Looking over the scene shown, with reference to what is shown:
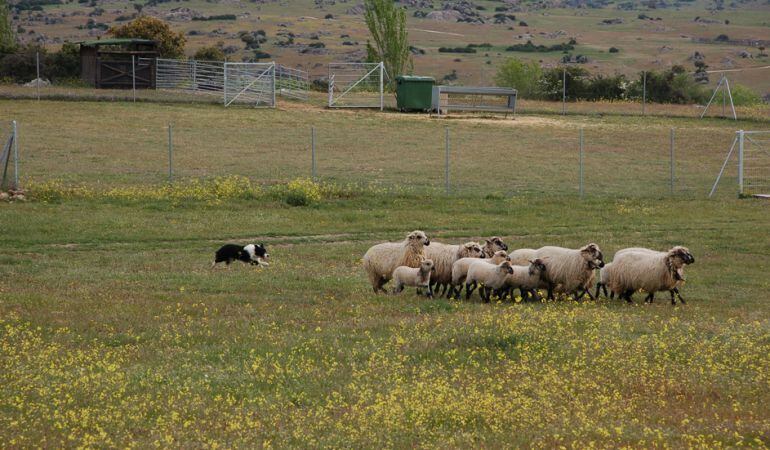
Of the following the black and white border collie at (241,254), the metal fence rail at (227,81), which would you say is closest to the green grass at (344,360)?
the black and white border collie at (241,254)

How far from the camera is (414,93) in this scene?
56344 millimetres

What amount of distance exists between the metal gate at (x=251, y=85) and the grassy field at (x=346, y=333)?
78.8 feet

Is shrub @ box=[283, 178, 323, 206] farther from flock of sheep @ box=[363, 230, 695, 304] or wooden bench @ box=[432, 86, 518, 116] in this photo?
wooden bench @ box=[432, 86, 518, 116]

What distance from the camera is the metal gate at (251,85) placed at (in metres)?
56.2

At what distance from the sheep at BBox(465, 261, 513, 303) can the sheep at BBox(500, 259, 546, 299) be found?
0.66 ft

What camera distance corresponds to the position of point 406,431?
10555 millimetres

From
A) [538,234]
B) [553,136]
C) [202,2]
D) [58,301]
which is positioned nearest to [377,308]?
[58,301]

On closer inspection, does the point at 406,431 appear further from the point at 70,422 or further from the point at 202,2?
the point at 202,2

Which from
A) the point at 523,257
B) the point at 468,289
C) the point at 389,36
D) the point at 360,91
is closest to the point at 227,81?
the point at 360,91

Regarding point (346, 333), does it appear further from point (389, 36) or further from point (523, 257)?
point (389, 36)

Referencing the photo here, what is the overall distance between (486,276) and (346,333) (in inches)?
140

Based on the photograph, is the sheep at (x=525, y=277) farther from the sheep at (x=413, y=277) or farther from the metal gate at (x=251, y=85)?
the metal gate at (x=251, y=85)

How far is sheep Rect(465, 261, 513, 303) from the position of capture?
1703 centimetres

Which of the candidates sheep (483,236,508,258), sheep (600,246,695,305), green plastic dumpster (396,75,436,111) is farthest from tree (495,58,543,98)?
sheep (600,246,695,305)
